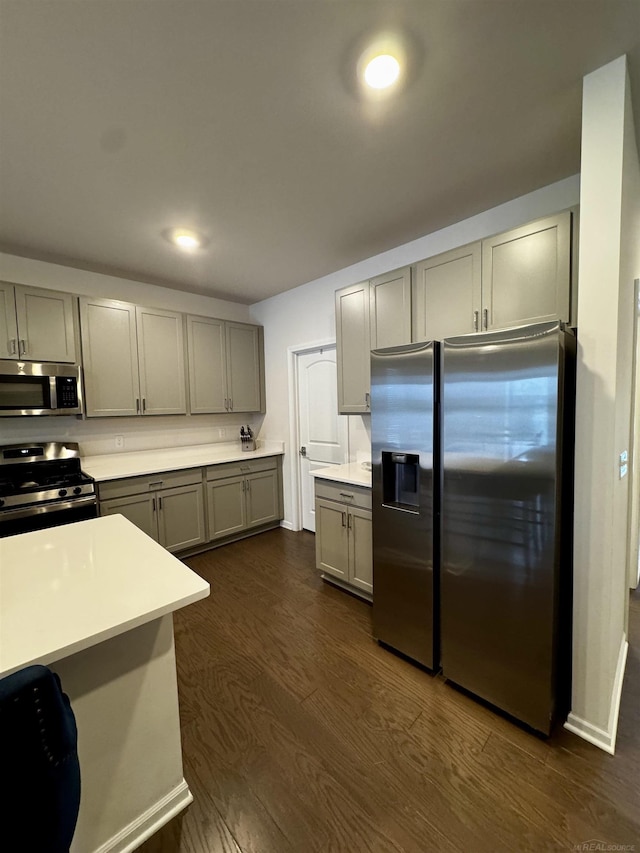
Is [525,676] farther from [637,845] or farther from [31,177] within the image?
[31,177]

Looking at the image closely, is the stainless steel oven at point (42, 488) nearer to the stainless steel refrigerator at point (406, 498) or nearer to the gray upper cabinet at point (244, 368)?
the gray upper cabinet at point (244, 368)

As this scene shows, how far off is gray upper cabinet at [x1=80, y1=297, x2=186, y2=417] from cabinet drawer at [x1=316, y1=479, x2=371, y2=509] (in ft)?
5.89

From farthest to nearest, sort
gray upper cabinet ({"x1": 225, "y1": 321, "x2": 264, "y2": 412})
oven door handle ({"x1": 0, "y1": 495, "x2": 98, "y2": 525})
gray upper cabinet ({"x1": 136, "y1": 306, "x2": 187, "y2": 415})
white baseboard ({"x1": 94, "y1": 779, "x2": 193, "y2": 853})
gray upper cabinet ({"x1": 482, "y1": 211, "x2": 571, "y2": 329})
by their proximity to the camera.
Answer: gray upper cabinet ({"x1": 225, "y1": 321, "x2": 264, "y2": 412}) < gray upper cabinet ({"x1": 136, "y1": 306, "x2": 187, "y2": 415}) < oven door handle ({"x1": 0, "y1": 495, "x2": 98, "y2": 525}) < gray upper cabinet ({"x1": 482, "y1": 211, "x2": 571, "y2": 329}) < white baseboard ({"x1": 94, "y1": 779, "x2": 193, "y2": 853})

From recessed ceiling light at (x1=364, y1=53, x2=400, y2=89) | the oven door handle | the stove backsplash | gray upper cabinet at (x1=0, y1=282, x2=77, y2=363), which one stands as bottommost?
the oven door handle

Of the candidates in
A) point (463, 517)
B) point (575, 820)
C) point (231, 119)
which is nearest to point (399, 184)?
point (231, 119)

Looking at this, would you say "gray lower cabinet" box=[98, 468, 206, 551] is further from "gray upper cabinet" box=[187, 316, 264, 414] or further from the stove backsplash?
"gray upper cabinet" box=[187, 316, 264, 414]

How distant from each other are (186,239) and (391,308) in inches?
65.8

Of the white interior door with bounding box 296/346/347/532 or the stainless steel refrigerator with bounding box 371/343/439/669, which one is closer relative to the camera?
the stainless steel refrigerator with bounding box 371/343/439/669

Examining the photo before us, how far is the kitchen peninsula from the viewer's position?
96 cm

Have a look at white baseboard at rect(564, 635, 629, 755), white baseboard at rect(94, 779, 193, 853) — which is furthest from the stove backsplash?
white baseboard at rect(564, 635, 629, 755)

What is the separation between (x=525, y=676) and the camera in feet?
5.13

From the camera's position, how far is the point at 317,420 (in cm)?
381

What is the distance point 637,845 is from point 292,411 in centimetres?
351

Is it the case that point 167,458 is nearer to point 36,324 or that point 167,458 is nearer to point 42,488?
point 42,488
